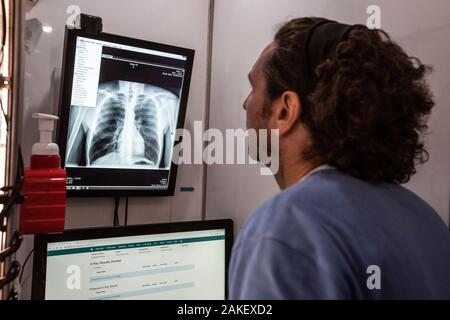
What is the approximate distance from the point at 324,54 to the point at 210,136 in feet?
2.94

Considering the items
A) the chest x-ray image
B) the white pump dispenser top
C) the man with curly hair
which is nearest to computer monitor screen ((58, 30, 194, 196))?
the chest x-ray image

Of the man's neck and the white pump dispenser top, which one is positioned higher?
the white pump dispenser top

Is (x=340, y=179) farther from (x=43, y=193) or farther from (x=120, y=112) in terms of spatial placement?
(x=120, y=112)

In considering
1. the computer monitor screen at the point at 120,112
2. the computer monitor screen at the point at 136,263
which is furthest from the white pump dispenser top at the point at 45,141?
the computer monitor screen at the point at 136,263

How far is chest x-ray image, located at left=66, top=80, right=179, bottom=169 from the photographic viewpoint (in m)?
1.19

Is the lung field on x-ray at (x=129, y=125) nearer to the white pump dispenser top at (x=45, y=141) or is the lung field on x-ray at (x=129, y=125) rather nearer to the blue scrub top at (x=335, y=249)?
the white pump dispenser top at (x=45, y=141)

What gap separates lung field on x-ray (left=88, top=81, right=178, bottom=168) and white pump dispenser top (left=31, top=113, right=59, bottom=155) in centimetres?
21

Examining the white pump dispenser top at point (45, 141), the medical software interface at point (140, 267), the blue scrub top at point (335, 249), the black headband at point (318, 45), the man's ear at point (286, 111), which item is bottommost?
the medical software interface at point (140, 267)

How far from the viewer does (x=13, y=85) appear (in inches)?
28.6

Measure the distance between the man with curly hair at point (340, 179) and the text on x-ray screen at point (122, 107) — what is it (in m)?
0.57

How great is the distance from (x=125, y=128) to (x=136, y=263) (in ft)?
1.41

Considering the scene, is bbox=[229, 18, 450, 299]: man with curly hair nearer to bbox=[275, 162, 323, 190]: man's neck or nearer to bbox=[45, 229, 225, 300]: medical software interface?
Answer: bbox=[275, 162, 323, 190]: man's neck

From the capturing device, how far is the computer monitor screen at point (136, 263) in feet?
3.50

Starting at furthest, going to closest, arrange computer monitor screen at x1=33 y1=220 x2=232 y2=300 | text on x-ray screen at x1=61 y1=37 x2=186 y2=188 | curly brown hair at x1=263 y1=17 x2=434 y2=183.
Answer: text on x-ray screen at x1=61 y1=37 x2=186 y2=188, computer monitor screen at x1=33 y1=220 x2=232 y2=300, curly brown hair at x1=263 y1=17 x2=434 y2=183
